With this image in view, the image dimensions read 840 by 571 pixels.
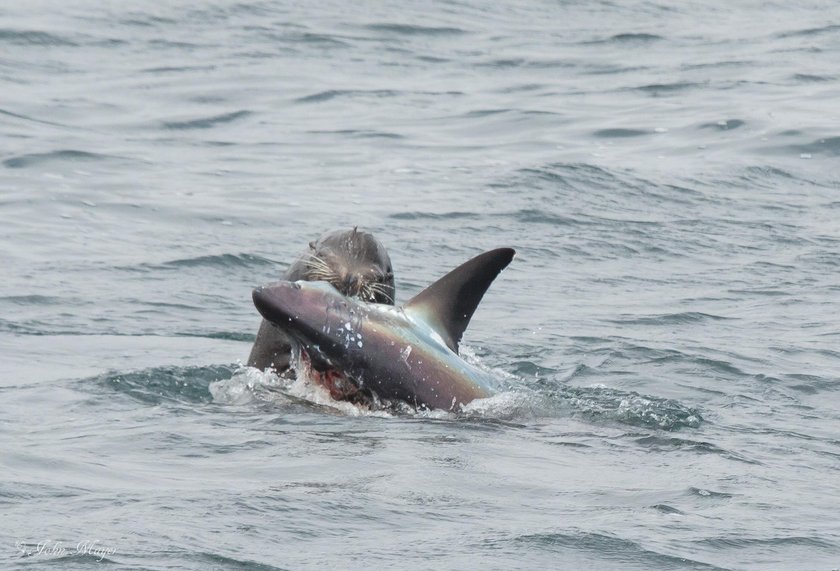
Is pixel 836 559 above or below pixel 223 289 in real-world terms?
above

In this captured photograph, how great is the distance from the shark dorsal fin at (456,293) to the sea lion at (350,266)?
235 millimetres

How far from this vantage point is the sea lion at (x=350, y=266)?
7348 mm

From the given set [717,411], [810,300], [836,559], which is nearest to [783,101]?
[810,300]

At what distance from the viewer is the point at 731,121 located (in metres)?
18.0

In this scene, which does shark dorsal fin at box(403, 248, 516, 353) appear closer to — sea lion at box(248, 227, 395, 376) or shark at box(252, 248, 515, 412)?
shark at box(252, 248, 515, 412)

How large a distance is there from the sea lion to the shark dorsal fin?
0.77 ft

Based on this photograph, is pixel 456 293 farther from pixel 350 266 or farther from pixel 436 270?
pixel 436 270

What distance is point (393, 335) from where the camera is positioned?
7.04 meters

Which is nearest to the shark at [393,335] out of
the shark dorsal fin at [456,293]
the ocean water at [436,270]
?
the shark dorsal fin at [456,293]

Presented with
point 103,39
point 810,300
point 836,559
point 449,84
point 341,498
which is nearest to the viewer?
point 836,559

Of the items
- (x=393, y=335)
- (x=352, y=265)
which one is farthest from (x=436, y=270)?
(x=393, y=335)

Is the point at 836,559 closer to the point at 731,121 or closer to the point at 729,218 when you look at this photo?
the point at 729,218

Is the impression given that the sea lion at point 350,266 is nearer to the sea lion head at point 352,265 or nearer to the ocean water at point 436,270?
the sea lion head at point 352,265

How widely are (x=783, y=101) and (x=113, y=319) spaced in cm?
1060
